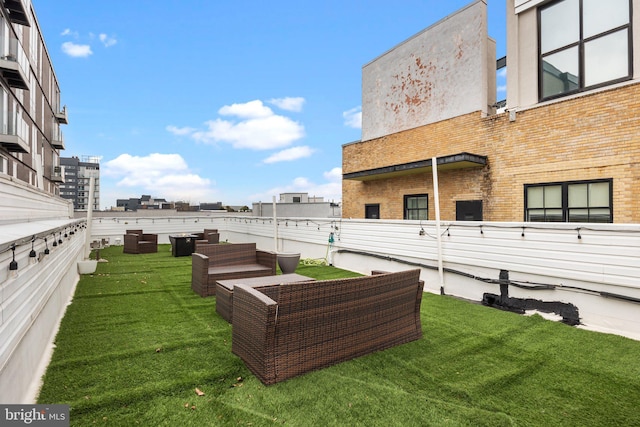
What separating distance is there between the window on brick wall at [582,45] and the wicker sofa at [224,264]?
754cm

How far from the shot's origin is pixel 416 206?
10.6 metres

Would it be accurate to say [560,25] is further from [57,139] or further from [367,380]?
[57,139]

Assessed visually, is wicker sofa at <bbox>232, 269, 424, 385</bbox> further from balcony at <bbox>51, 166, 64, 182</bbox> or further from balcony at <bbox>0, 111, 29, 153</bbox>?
balcony at <bbox>51, 166, 64, 182</bbox>

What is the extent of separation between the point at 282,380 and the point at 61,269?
414 centimetres

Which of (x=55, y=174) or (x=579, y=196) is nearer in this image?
(x=579, y=196)

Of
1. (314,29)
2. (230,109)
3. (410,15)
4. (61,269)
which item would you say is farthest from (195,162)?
(61,269)

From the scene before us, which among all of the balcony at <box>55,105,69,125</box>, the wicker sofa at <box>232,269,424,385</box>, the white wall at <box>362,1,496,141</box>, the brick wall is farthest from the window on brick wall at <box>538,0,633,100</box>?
the balcony at <box>55,105,69,125</box>

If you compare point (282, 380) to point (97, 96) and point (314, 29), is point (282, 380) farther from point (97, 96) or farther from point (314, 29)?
point (97, 96)

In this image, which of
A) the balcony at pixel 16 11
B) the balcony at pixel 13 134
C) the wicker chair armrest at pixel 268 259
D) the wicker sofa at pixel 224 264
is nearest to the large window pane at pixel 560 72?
the wicker chair armrest at pixel 268 259

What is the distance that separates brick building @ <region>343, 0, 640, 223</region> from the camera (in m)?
6.69

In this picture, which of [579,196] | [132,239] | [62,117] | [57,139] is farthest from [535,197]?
[62,117]

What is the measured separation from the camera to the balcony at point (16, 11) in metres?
15.2

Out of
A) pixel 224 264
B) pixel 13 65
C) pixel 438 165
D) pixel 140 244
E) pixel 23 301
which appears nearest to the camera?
pixel 23 301

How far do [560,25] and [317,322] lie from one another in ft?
30.1
